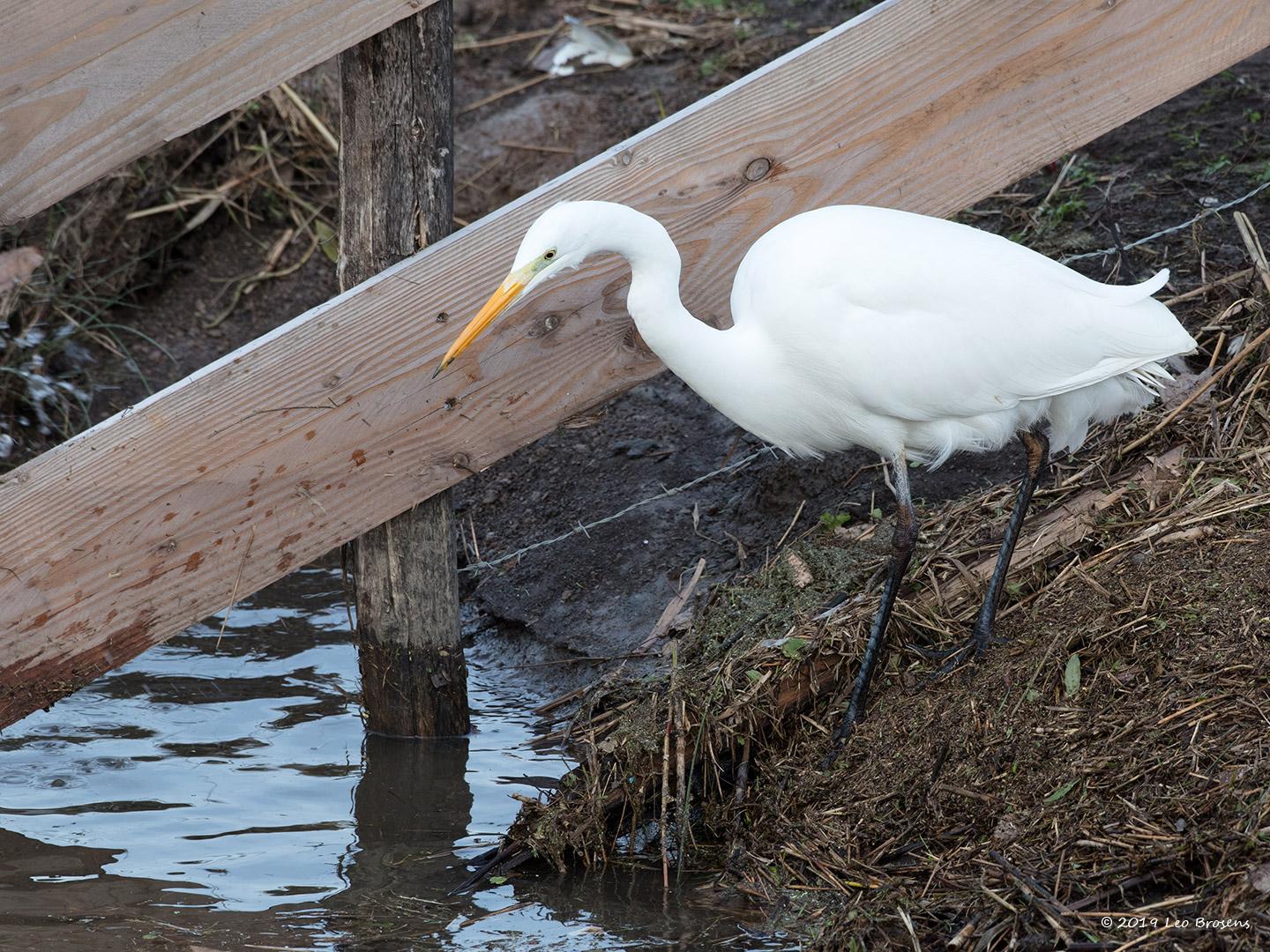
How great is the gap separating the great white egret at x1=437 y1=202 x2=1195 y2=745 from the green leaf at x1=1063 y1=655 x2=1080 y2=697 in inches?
10.3

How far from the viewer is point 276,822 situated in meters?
3.46

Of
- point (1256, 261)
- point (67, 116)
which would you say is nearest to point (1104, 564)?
point (1256, 261)

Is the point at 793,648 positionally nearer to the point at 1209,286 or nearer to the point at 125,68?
the point at 1209,286

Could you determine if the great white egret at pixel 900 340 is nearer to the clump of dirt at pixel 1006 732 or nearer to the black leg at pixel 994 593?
the black leg at pixel 994 593

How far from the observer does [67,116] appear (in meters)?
2.64

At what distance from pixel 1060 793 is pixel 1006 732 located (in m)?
0.24

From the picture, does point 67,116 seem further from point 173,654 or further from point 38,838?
point 173,654

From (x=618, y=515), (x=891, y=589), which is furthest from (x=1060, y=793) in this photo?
(x=618, y=515)

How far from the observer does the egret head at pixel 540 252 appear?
2.75 m

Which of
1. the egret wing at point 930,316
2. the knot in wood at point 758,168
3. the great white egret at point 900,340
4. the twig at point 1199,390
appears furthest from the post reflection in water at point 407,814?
the twig at point 1199,390

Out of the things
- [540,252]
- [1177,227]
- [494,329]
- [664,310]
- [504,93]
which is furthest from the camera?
[504,93]

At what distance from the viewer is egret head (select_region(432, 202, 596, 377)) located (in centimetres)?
275

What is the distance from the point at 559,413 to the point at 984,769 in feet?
4.22

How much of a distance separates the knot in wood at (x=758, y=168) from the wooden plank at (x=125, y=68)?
2.86 ft
